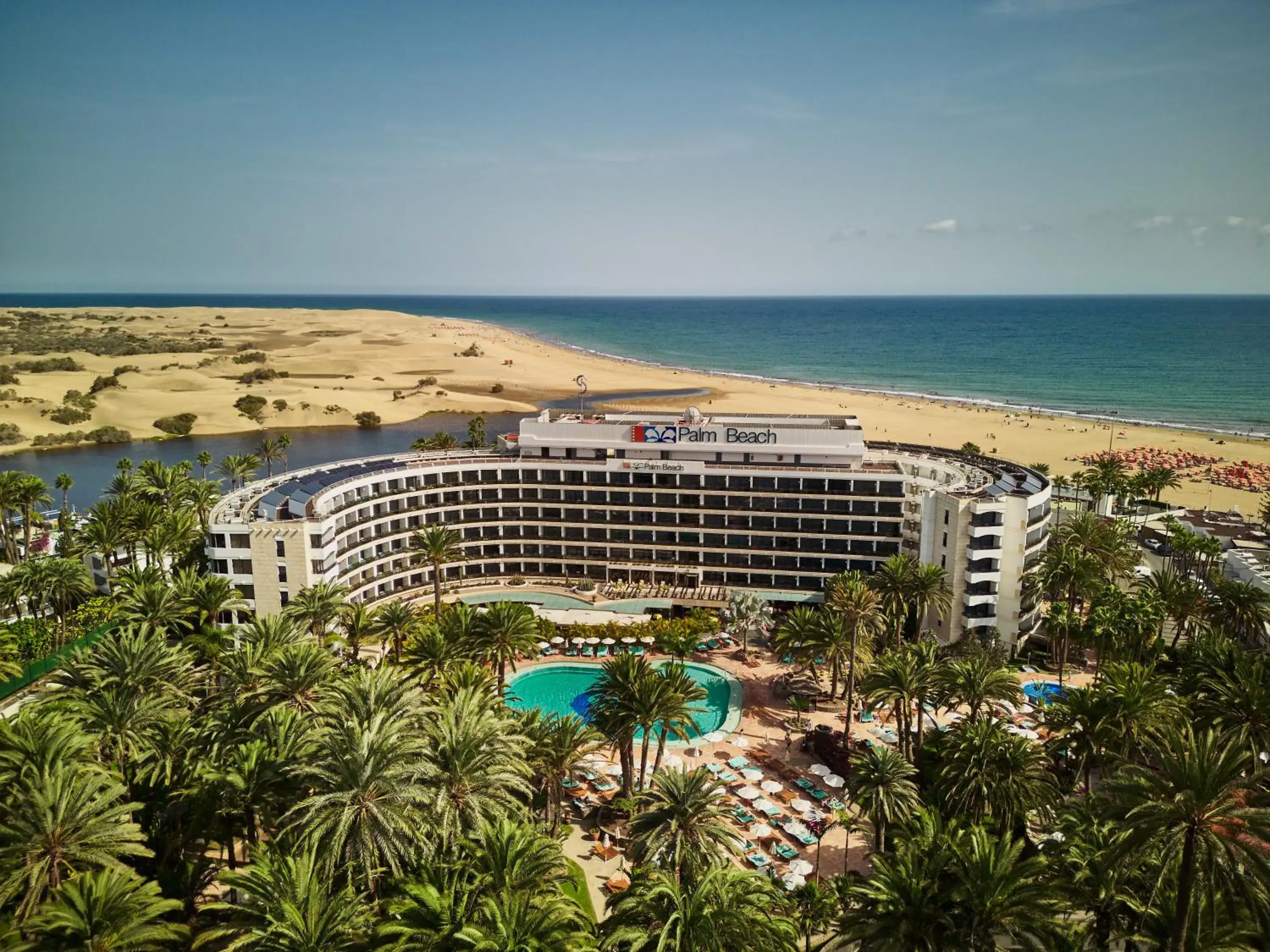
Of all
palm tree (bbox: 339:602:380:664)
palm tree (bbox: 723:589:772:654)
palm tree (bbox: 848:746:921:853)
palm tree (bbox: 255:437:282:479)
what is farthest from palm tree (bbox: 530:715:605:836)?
palm tree (bbox: 255:437:282:479)

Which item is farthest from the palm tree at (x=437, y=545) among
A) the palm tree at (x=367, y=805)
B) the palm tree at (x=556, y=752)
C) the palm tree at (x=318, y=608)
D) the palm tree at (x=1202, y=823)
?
the palm tree at (x=1202, y=823)

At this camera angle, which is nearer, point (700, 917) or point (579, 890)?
point (700, 917)

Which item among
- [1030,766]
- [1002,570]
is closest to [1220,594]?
[1002,570]

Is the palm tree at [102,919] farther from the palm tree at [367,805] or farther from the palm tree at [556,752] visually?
the palm tree at [556,752]

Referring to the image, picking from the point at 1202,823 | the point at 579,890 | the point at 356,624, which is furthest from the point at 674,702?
the point at 1202,823

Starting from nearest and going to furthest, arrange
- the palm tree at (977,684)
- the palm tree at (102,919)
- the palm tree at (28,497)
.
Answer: the palm tree at (102,919) → the palm tree at (977,684) → the palm tree at (28,497)

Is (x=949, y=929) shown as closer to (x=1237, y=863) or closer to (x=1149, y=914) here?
(x=1149, y=914)

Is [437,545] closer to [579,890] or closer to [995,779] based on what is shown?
[579,890]
